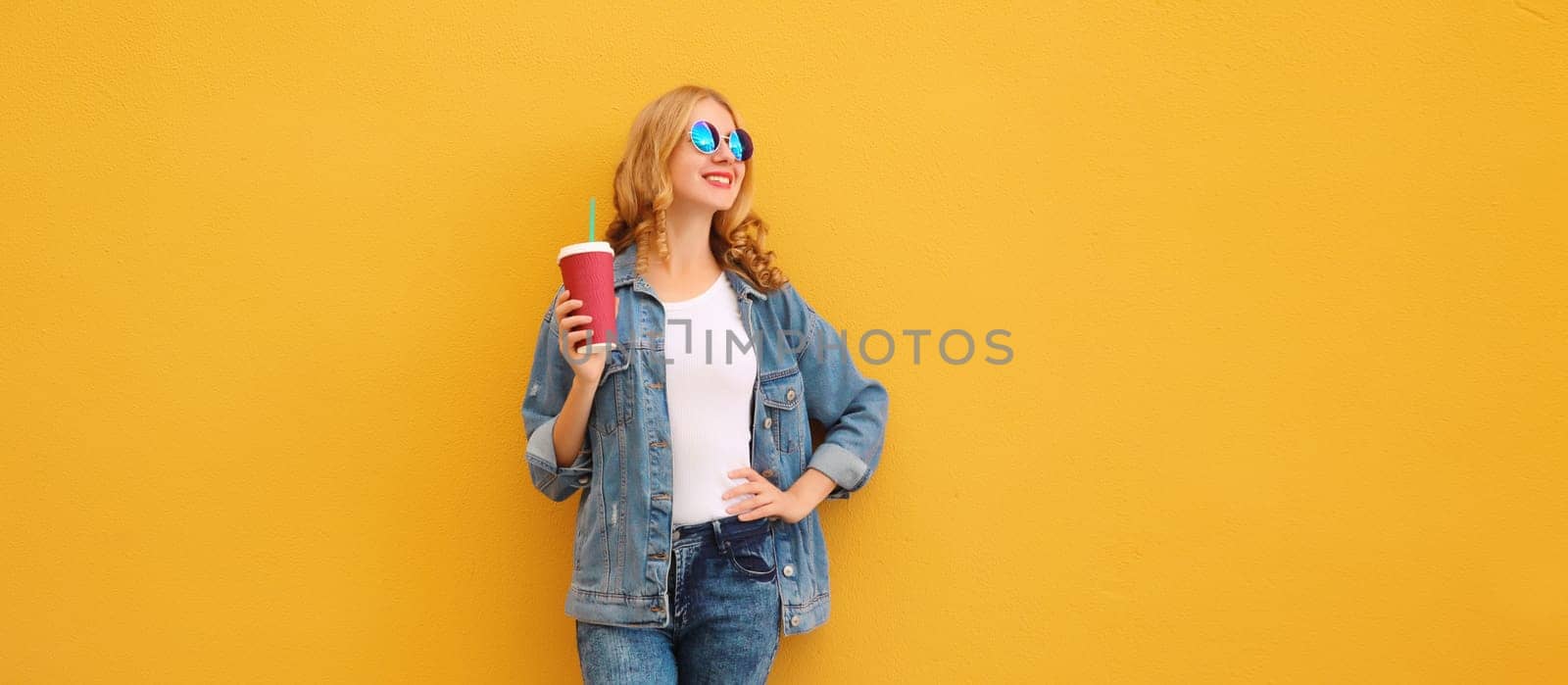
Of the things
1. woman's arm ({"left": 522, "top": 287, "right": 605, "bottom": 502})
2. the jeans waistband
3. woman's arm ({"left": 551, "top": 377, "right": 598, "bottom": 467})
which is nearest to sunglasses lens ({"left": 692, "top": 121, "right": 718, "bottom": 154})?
woman's arm ({"left": 522, "top": 287, "right": 605, "bottom": 502})

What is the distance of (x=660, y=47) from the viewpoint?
224 centimetres

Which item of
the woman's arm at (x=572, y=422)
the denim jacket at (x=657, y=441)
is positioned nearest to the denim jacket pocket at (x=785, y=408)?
the denim jacket at (x=657, y=441)

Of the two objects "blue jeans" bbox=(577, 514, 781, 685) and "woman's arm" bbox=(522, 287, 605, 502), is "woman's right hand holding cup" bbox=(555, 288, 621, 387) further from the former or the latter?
"blue jeans" bbox=(577, 514, 781, 685)

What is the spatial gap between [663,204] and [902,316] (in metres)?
0.57

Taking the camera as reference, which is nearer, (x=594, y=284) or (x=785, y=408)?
(x=594, y=284)

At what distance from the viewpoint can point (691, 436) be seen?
1.92 m

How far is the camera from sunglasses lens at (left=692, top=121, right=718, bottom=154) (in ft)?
6.27

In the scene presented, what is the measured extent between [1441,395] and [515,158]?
197 centimetres

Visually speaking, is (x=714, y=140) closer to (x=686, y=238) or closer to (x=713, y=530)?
(x=686, y=238)

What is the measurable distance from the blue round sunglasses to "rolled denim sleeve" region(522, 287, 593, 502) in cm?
43

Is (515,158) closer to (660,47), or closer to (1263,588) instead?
(660,47)

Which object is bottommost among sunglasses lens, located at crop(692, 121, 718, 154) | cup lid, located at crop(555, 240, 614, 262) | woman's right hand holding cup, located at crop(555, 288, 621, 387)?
woman's right hand holding cup, located at crop(555, 288, 621, 387)

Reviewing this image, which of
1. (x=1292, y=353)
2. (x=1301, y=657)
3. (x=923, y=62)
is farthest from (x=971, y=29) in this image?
(x=1301, y=657)

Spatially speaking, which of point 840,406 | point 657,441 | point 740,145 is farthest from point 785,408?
point 740,145
